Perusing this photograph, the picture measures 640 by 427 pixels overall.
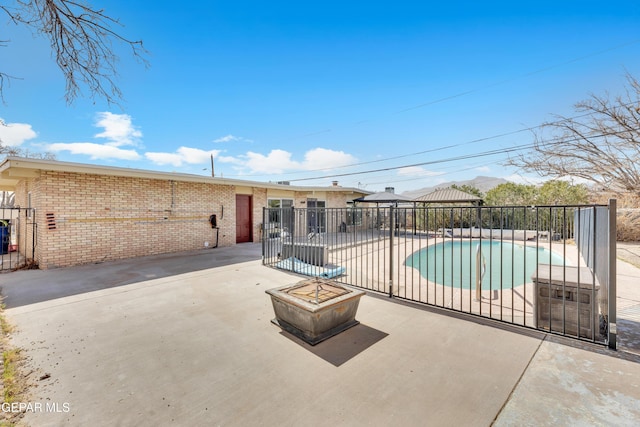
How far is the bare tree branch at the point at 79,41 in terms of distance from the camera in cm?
220

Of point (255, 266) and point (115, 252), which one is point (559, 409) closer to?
point (255, 266)

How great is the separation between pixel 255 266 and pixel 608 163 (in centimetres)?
1015

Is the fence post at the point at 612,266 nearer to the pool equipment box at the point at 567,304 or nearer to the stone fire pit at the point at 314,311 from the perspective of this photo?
the pool equipment box at the point at 567,304

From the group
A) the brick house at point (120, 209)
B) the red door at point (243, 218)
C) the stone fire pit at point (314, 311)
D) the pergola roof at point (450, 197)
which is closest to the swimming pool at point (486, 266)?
the stone fire pit at point (314, 311)

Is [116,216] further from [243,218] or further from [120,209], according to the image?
[243,218]

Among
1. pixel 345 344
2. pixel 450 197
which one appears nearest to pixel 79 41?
pixel 345 344

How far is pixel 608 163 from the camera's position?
7.20 meters

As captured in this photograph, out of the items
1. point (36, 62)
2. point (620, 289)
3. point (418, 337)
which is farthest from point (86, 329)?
point (620, 289)

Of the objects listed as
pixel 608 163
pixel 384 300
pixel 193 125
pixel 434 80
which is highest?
pixel 434 80

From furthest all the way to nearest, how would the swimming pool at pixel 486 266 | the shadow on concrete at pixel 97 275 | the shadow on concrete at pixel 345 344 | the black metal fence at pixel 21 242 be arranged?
1. the black metal fence at pixel 21 242
2. the swimming pool at pixel 486 266
3. the shadow on concrete at pixel 97 275
4. the shadow on concrete at pixel 345 344

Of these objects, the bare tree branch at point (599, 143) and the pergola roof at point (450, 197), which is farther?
the pergola roof at point (450, 197)

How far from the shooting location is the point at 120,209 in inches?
304

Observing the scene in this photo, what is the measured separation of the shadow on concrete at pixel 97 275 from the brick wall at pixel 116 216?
468mm

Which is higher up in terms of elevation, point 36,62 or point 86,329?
point 36,62
